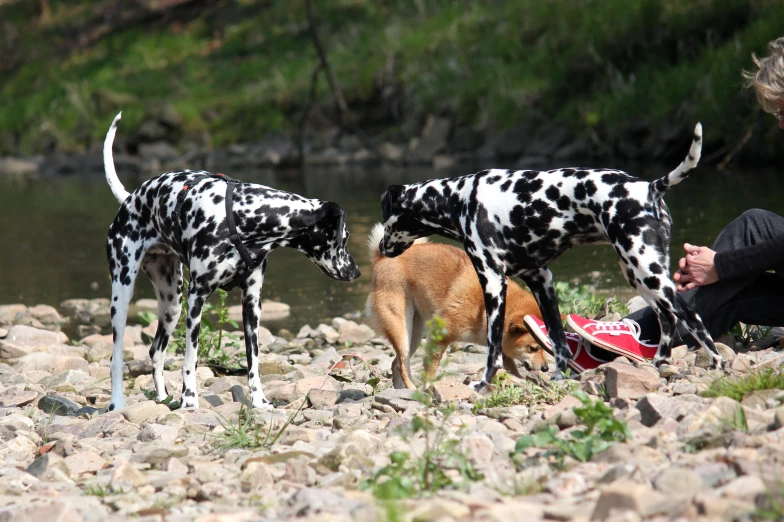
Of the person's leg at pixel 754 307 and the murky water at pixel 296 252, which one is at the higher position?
the person's leg at pixel 754 307

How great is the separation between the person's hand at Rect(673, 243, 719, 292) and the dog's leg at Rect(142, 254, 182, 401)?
325 centimetres

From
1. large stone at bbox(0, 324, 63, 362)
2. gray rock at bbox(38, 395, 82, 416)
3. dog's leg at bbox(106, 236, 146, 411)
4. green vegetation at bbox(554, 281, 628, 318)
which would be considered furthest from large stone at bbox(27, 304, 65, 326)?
green vegetation at bbox(554, 281, 628, 318)

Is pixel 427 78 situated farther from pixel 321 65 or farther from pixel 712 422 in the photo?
pixel 712 422

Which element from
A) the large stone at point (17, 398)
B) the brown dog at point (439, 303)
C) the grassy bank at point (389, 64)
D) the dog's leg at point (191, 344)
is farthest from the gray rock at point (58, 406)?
the grassy bank at point (389, 64)

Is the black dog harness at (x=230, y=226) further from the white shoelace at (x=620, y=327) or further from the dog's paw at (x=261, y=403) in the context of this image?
the white shoelace at (x=620, y=327)

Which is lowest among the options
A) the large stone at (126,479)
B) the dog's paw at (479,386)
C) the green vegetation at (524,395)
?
the dog's paw at (479,386)

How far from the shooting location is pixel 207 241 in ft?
19.7

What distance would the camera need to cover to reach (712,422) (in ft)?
14.2

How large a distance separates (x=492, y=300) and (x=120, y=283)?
241 centimetres

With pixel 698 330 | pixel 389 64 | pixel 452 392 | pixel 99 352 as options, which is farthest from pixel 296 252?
pixel 389 64

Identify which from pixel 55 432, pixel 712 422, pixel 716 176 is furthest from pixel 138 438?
pixel 716 176

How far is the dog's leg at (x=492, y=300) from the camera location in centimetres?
607

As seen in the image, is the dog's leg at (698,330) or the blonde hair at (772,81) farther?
the blonde hair at (772,81)

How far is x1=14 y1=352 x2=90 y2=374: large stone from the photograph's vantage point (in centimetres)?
819
